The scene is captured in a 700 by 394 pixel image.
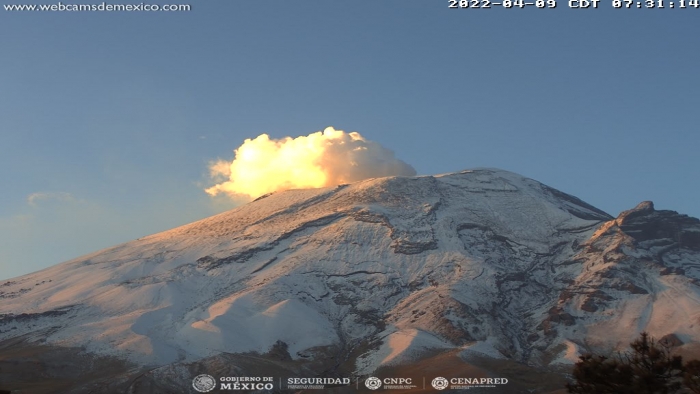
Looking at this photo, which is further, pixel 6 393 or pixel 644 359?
pixel 6 393

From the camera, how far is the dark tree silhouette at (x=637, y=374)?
175 ft

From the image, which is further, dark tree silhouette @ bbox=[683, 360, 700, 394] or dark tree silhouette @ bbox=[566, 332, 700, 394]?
A: dark tree silhouette @ bbox=[566, 332, 700, 394]

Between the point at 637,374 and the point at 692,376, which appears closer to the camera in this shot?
the point at 692,376

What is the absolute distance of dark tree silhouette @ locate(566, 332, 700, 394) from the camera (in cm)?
5338

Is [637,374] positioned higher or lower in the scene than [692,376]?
higher

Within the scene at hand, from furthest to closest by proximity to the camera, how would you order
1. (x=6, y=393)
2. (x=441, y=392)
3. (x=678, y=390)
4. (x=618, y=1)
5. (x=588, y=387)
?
(x=441, y=392), (x=618, y=1), (x=6, y=393), (x=588, y=387), (x=678, y=390)

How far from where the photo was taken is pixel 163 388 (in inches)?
7869

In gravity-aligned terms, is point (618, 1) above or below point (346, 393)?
above

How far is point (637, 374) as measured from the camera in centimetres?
5459

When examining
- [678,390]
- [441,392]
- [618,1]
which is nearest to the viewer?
[678,390]

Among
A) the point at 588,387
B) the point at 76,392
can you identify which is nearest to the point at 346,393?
the point at 76,392

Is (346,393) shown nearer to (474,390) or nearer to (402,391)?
(402,391)

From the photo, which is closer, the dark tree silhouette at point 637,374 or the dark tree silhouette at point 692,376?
the dark tree silhouette at point 692,376

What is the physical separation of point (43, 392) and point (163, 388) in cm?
3004
